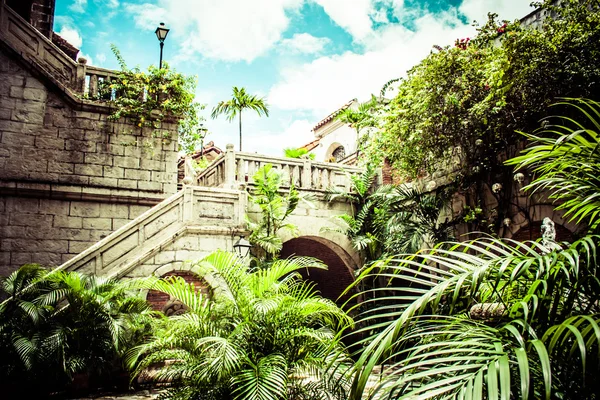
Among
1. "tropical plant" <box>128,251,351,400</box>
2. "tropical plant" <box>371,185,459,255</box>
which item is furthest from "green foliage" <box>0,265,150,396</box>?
"tropical plant" <box>371,185,459,255</box>

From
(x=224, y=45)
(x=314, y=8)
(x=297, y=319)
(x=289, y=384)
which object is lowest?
(x=289, y=384)

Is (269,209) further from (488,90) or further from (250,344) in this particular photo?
(250,344)

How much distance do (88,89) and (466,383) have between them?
11537 mm

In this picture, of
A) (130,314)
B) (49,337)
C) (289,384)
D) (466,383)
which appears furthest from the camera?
(130,314)

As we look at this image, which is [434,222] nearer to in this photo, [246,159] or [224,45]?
[246,159]

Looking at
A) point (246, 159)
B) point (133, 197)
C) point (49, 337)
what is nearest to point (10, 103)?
point (133, 197)

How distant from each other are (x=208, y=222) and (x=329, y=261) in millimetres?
5483

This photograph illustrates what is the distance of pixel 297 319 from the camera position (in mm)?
5414

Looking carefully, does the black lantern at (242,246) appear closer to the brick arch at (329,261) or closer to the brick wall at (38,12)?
the brick arch at (329,261)

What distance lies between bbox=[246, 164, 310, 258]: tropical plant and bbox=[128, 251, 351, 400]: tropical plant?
4.59 m

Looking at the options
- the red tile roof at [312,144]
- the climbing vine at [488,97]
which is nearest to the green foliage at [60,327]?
the climbing vine at [488,97]

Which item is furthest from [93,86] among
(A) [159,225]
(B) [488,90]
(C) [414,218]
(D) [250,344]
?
(B) [488,90]

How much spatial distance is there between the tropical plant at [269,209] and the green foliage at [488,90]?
243 centimetres

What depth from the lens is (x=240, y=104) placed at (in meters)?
17.1
